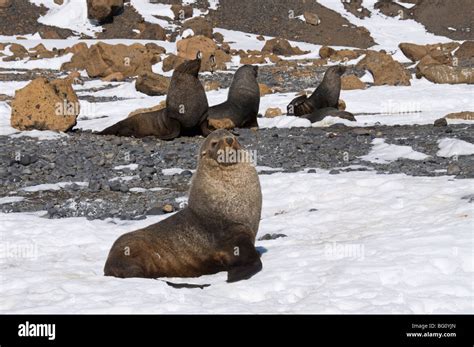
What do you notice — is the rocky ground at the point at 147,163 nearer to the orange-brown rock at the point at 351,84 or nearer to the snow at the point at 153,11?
the orange-brown rock at the point at 351,84

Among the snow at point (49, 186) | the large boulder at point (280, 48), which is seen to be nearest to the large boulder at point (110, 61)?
the large boulder at point (280, 48)

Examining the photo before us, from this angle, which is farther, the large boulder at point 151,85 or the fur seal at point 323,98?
the large boulder at point 151,85

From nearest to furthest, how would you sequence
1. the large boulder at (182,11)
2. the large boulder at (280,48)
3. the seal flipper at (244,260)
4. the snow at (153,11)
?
the seal flipper at (244,260)
the large boulder at (280,48)
the snow at (153,11)
the large boulder at (182,11)

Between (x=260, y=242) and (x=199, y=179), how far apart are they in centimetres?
138

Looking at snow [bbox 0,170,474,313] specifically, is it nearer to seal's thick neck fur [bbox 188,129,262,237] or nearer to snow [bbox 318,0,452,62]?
seal's thick neck fur [bbox 188,129,262,237]

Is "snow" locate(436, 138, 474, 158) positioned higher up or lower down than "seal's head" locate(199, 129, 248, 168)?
lower down

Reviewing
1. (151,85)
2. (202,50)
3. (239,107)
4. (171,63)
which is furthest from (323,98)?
(202,50)

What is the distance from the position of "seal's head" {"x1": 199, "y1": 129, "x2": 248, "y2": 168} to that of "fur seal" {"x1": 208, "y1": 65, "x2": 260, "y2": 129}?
33.7ft

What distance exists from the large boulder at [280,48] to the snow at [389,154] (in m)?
35.4

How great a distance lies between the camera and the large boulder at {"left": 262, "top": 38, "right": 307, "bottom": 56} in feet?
162

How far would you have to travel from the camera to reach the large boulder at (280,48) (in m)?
49.5

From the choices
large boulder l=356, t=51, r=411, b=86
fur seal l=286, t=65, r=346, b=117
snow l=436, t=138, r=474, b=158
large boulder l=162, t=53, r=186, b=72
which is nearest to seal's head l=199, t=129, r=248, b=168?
snow l=436, t=138, r=474, b=158
